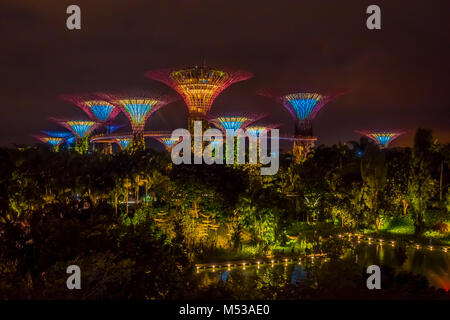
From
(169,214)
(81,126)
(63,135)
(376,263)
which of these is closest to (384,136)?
(81,126)

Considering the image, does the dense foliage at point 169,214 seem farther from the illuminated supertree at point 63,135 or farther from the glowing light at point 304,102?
the illuminated supertree at point 63,135

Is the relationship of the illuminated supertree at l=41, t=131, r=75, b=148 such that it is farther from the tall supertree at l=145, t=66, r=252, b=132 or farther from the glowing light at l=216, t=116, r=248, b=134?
the tall supertree at l=145, t=66, r=252, b=132

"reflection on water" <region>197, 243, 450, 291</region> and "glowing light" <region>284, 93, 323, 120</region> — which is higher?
"glowing light" <region>284, 93, 323, 120</region>

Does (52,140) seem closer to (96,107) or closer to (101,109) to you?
(101,109)

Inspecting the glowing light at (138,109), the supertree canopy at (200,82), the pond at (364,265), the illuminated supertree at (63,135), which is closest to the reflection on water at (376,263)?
the pond at (364,265)

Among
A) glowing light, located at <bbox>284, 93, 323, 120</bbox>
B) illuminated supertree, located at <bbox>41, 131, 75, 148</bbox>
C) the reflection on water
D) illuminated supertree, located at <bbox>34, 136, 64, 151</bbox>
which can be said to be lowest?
the reflection on water

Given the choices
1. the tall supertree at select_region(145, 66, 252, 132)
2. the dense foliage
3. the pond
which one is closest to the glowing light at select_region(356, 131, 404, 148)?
the tall supertree at select_region(145, 66, 252, 132)

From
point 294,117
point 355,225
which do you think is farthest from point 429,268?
point 294,117
